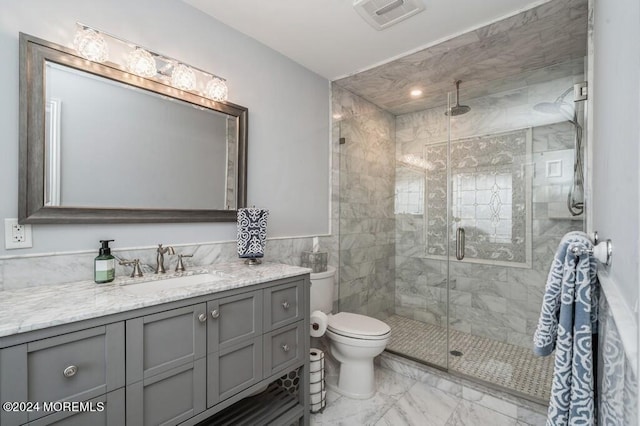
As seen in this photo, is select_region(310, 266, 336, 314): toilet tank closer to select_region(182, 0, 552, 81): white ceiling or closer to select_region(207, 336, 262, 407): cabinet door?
select_region(207, 336, 262, 407): cabinet door

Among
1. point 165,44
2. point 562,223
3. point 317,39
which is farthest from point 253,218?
point 562,223

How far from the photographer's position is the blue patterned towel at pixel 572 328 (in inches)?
28.2

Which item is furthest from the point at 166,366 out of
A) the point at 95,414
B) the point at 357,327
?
the point at 357,327

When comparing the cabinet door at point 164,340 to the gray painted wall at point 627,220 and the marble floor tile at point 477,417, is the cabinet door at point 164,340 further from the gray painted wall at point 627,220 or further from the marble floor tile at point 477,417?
the marble floor tile at point 477,417

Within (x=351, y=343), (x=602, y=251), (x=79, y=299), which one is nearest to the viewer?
(x=602, y=251)

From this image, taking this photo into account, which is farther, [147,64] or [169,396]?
[147,64]

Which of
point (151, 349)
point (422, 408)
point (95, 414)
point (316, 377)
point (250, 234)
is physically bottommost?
point (422, 408)

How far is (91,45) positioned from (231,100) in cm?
74

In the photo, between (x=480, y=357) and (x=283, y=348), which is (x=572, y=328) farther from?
(x=480, y=357)

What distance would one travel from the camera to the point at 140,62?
1.50 metres

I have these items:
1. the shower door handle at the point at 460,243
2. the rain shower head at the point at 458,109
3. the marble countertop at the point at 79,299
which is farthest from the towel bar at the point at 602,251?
the rain shower head at the point at 458,109

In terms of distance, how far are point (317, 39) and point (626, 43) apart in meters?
1.81

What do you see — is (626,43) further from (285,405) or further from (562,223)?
(562,223)

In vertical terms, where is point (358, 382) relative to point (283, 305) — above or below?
below
